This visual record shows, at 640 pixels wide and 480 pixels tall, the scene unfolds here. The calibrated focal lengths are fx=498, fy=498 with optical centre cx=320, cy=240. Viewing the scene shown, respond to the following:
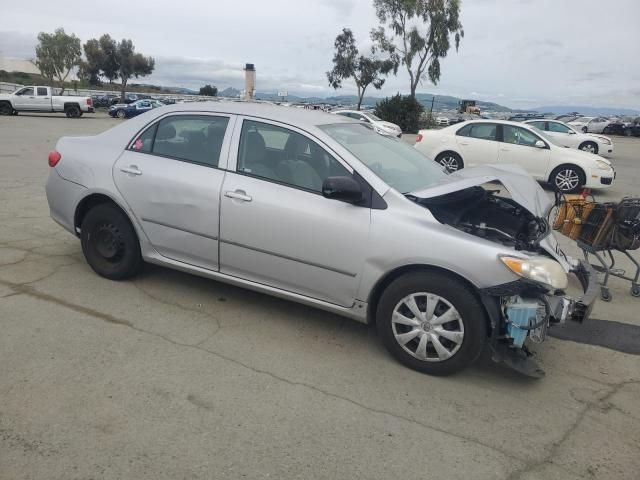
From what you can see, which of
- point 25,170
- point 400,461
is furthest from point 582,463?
point 25,170

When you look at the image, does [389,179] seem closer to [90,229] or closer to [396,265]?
[396,265]

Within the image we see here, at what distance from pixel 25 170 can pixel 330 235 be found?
896 cm

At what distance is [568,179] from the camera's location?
1150cm

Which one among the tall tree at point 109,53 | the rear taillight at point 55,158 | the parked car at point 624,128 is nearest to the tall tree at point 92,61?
the tall tree at point 109,53

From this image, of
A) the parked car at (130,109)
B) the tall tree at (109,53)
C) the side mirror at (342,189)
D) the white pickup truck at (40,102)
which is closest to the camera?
the side mirror at (342,189)

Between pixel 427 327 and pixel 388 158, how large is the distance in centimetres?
147

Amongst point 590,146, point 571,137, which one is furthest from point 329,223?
point 590,146

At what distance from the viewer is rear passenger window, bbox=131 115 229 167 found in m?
3.91

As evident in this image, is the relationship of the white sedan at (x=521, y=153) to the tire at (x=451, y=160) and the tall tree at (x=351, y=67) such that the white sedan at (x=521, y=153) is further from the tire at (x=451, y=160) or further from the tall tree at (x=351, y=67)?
the tall tree at (x=351, y=67)

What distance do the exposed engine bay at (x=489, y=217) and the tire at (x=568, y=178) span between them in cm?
842

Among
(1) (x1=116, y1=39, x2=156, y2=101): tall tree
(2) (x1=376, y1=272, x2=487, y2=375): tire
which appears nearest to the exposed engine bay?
(2) (x1=376, y1=272, x2=487, y2=375): tire

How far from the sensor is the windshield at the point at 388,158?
143 inches

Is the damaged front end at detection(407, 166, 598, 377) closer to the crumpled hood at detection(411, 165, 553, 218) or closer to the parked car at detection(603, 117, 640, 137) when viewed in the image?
the crumpled hood at detection(411, 165, 553, 218)

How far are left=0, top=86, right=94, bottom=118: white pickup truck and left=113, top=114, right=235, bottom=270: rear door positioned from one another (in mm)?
29772
